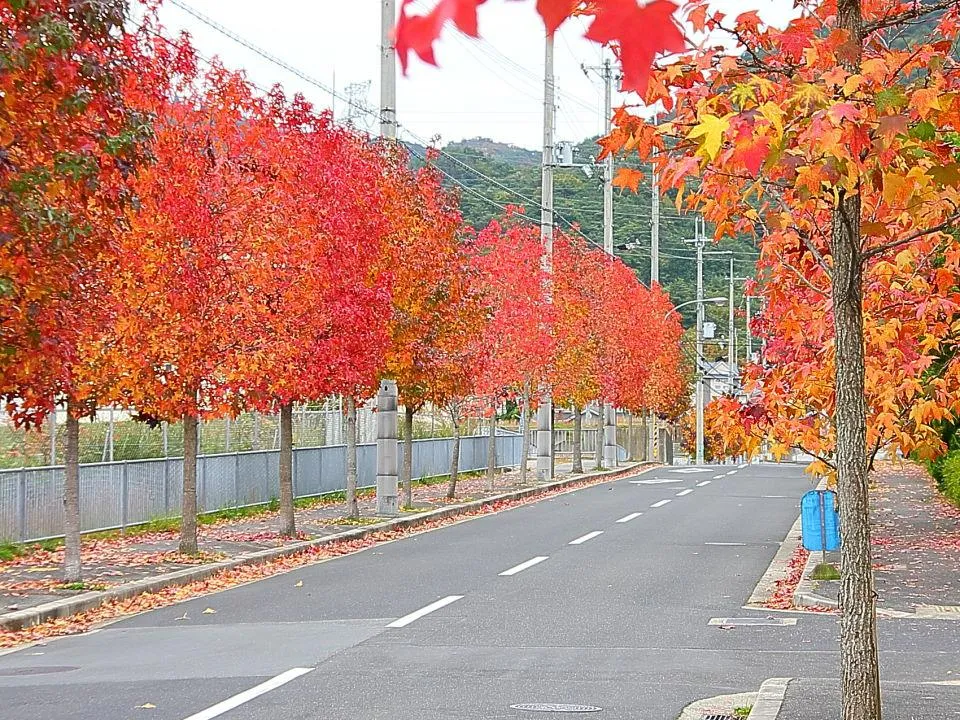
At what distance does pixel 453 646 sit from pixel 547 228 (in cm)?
3106

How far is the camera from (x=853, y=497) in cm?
667

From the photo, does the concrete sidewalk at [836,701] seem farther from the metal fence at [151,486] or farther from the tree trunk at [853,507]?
the metal fence at [151,486]

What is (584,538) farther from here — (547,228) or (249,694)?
(547,228)

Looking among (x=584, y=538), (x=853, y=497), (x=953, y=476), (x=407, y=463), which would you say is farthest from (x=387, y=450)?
(x=853, y=497)

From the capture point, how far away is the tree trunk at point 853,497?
6.61m

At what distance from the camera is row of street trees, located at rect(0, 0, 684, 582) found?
38.6 feet

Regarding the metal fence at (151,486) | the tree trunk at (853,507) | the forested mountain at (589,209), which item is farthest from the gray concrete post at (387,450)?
the forested mountain at (589,209)

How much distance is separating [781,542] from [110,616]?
1228cm

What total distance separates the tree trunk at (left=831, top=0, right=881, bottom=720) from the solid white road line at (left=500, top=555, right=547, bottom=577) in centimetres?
1103

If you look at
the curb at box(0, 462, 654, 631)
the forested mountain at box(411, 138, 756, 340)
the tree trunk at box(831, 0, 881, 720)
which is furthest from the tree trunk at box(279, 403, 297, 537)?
the forested mountain at box(411, 138, 756, 340)

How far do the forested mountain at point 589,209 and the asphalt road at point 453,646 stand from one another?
114ft

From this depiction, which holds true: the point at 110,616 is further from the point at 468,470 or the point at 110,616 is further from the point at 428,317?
the point at 468,470

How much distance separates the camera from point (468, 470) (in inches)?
1775

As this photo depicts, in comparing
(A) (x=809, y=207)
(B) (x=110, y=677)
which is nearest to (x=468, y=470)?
(B) (x=110, y=677)
